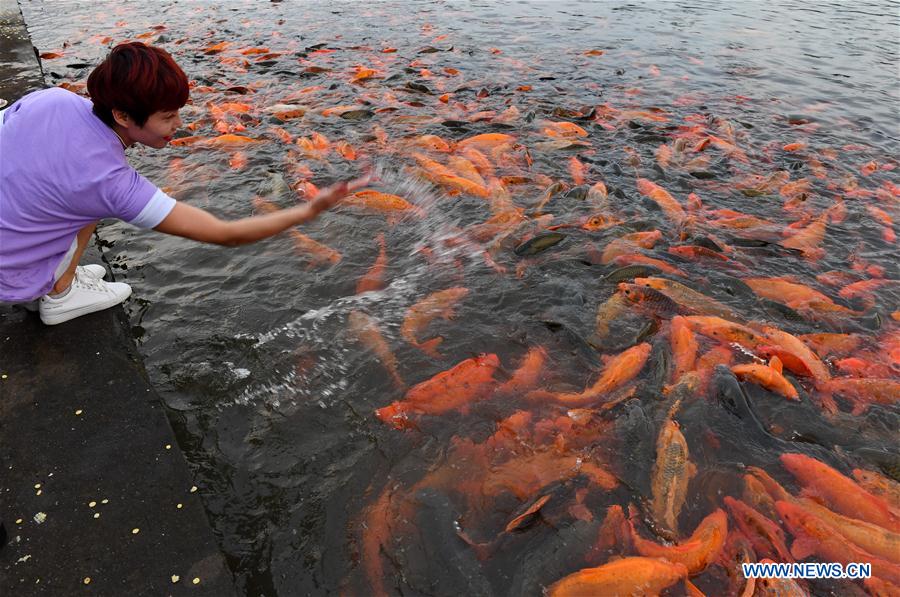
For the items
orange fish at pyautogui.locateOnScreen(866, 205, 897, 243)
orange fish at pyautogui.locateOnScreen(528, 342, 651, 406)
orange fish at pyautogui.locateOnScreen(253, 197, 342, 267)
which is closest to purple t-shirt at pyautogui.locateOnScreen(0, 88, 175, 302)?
orange fish at pyautogui.locateOnScreen(253, 197, 342, 267)

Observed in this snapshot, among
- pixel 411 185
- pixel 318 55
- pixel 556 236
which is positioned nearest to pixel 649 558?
pixel 556 236

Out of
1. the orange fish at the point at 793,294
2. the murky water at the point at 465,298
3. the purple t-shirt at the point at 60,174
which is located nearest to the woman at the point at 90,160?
the purple t-shirt at the point at 60,174

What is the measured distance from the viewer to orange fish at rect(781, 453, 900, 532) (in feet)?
11.0

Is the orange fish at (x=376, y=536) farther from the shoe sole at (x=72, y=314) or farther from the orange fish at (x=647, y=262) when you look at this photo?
the orange fish at (x=647, y=262)

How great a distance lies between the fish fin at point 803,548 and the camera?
3172 millimetres

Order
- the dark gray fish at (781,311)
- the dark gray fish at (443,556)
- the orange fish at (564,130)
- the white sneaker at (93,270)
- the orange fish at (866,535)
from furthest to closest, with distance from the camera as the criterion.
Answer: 1. the orange fish at (564,130)
2. the dark gray fish at (781,311)
3. the white sneaker at (93,270)
4. the orange fish at (866,535)
5. the dark gray fish at (443,556)

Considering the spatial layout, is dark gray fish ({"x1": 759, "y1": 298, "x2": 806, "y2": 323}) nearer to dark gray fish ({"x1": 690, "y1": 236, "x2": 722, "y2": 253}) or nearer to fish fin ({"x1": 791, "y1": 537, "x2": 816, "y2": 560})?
dark gray fish ({"x1": 690, "y1": 236, "x2": 722, "y2": 253})

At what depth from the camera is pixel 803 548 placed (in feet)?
10.5

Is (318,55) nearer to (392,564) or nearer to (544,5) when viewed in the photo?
(544,5)

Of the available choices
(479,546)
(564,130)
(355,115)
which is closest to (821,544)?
(479,546)

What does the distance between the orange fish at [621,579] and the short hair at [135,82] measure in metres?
3.32

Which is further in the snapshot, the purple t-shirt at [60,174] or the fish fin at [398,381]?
the fish fin at [398,381]

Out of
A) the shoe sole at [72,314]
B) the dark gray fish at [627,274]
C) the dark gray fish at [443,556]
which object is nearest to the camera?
the dark gray fish at [443,556]

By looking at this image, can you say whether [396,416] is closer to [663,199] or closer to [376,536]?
[376,536]
